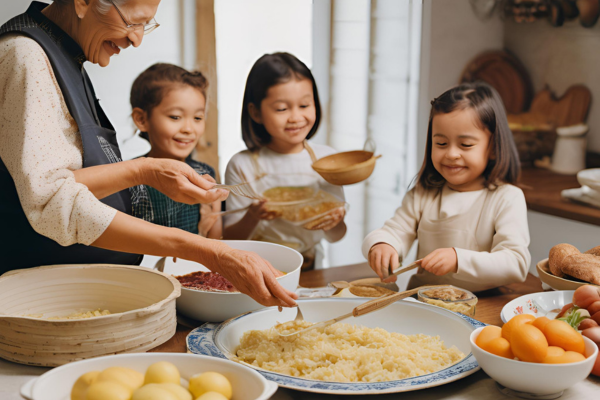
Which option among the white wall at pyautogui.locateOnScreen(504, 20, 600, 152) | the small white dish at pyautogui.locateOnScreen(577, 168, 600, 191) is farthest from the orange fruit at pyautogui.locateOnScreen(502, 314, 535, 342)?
the white wall at pyautogui.locateOnScreen(504, 20, 600, 152)

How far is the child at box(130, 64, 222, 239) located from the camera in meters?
2.17

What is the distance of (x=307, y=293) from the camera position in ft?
4.62

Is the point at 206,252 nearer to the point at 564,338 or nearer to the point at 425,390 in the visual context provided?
the point at 425,390

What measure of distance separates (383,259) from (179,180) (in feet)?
2.30

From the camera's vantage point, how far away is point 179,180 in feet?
3.95

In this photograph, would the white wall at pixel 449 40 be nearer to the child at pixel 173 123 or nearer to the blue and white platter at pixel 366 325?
the child at pixel 173 123

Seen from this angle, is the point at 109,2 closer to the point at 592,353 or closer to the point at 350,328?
the point at 350,328

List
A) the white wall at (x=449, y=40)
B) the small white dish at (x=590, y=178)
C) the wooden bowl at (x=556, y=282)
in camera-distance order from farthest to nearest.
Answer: the white wall at (x=449, y=40), the small white dish at (x=590, y=178), the wooden bowl at (x=556, y=282)

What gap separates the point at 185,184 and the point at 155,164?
0.09 metres

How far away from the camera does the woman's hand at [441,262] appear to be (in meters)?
1.45

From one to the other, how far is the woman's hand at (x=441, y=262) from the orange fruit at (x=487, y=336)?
0.48 meters

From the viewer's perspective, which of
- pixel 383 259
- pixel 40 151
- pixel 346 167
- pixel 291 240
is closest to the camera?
pixel 40 151

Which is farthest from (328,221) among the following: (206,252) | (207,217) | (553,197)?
(553,197)

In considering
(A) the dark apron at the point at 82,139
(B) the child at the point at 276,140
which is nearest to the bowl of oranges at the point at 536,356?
(A) the dark apron at the point at 82,139
